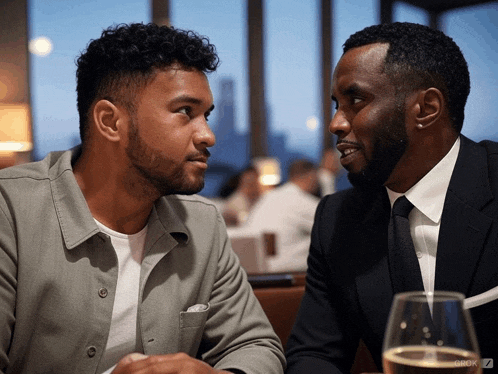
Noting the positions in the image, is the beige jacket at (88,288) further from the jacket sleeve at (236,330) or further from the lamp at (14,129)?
the lamp at (14,129)

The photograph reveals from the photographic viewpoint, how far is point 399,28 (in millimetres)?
1498

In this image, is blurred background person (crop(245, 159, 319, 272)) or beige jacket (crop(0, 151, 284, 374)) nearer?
beige jacket (crop(0, 151, 284, 374))

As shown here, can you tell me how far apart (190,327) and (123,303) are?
190 millimetres

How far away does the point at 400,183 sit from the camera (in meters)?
1.48

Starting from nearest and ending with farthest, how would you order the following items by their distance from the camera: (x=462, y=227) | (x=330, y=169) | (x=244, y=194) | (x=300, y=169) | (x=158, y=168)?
(x=462, y=227)
(x=158, y=168)
(x=300, y=169)
(x=244, y=194)
(x=330, y=169)

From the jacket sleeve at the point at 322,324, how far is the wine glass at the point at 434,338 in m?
0.74

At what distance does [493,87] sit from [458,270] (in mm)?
9554

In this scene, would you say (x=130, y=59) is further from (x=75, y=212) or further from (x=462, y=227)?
(x=462, y=227)

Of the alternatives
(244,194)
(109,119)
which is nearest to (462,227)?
(109,119)

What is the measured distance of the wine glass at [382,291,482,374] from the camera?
27.1 inches

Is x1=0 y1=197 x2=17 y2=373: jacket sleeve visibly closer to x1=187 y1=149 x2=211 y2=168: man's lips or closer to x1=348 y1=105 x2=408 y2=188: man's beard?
x1=187 y1=149 x2=211 y2=168: man's lips

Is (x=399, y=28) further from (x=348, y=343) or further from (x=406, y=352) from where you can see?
(x=406, y=352)

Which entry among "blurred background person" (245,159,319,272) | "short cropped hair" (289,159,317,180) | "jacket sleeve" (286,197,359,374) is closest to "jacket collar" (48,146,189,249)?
"jacket sleeve" (286,197,359,374)

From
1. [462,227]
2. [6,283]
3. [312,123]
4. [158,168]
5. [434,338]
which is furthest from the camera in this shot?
[312,123]
